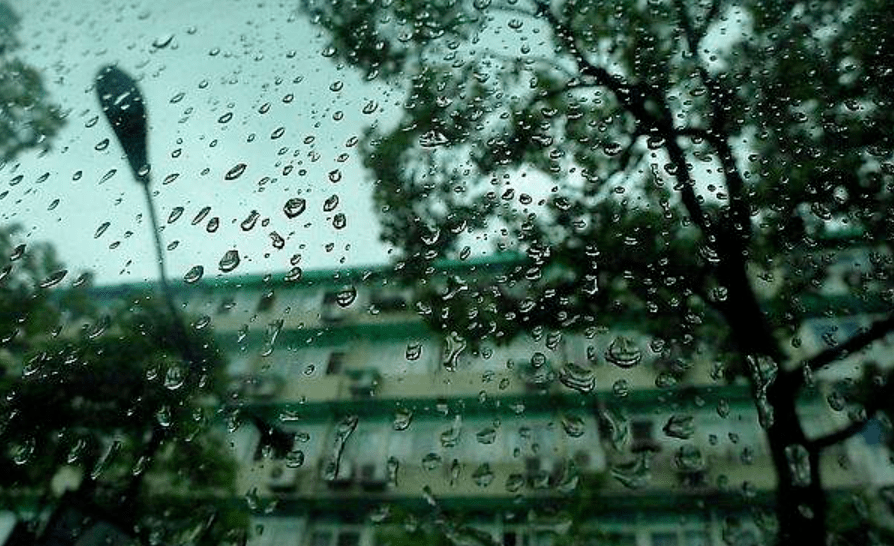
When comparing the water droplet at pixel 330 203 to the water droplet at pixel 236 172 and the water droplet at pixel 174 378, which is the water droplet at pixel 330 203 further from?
the water droplet at pixel 174 378

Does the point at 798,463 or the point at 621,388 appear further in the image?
the point at 621,388

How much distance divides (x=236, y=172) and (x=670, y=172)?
4.33 feet

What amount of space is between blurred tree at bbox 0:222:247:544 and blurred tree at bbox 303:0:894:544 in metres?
0.57

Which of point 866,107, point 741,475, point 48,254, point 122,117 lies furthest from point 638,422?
point 122,117

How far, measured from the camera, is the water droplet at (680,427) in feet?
3.29

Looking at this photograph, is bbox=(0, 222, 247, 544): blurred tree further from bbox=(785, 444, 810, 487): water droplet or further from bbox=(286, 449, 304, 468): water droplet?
bbox=(785, 444, 810, 487): water droplet

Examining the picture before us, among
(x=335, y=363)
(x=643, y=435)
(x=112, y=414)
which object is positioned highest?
(x=643, y=435)

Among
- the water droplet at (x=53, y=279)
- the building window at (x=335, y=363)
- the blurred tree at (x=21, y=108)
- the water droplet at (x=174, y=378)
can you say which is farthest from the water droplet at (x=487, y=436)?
the blurred tree at (x=21, y=108)

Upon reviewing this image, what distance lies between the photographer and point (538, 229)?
159 centimetres

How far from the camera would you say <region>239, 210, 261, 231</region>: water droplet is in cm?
162

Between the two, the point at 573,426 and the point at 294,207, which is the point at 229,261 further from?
the point at 573,426

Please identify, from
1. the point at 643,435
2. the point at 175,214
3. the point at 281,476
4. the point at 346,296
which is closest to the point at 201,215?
the point at 175,214

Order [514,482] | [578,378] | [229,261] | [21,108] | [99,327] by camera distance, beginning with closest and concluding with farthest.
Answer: [514,482] → [578,378] → [99,327] → [229,261] → [21,108]

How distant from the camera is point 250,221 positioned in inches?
64.4
